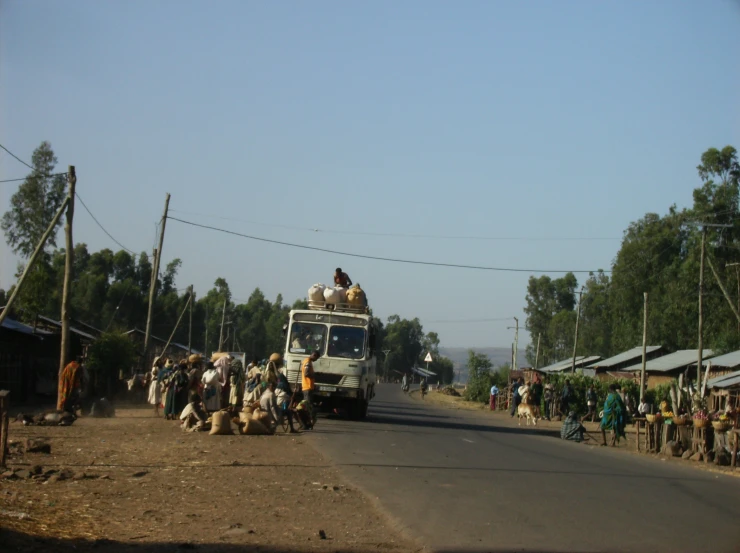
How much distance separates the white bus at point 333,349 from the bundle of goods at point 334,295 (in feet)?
0.96

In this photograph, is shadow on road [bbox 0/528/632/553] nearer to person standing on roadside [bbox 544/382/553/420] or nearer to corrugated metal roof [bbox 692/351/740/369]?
corrugated metal roof [bbox 692/351/740/369]

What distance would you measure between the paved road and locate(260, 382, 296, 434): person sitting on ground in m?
1.29

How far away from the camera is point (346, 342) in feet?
83.5

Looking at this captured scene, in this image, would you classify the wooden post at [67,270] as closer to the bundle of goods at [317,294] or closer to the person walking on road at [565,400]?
the bundle of goods at [317,294]

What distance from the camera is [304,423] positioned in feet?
68.1

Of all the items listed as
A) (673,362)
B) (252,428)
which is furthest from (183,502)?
(673,362)

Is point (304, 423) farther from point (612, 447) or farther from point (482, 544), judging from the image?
point (482, 544)

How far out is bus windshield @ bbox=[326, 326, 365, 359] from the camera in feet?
83.0

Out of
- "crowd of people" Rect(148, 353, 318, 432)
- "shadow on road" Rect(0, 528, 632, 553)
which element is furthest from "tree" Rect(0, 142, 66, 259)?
Answer: "shadow on road" Rect(0, 528, 632, 553)

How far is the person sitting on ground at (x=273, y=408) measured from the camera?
1978 cm

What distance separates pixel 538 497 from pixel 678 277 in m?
58.1

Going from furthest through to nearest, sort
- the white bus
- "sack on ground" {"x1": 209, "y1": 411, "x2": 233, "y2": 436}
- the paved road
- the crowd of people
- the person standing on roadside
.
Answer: the person standing on roadside < the white bus < the crowd of people < "sack on ground" {"x1": 209, "y1": 411, "x2": 233, "y2": 436} < the paved road

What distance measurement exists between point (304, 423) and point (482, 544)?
13.1 m

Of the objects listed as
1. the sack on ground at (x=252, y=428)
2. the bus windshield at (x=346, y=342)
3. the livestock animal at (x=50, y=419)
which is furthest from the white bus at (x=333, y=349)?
the livestock animal at (x=50, y=419)
